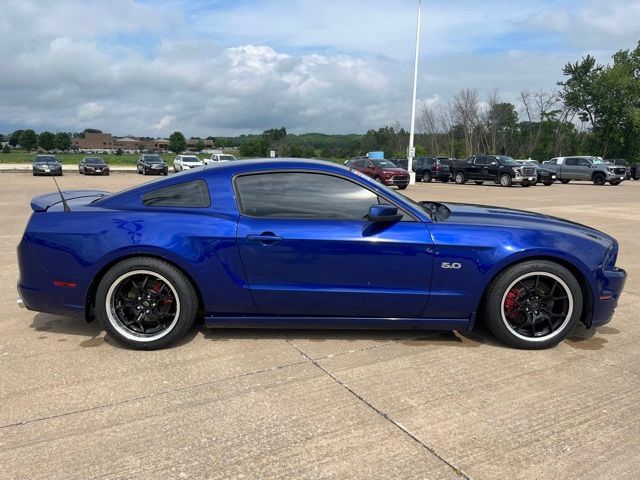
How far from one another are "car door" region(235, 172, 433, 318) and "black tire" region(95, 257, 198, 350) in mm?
505

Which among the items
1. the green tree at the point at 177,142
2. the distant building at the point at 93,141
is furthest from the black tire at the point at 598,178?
the distant building at the point at 93,141

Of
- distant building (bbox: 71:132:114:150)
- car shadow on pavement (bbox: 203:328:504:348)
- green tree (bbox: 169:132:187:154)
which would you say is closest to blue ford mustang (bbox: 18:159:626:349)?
car shadow on pavement (bbox: 203:328:504:348)

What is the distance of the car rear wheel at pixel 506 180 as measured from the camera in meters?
27.5

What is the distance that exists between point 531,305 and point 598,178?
30.7 meters

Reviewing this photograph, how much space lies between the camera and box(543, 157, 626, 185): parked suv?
97.6ft

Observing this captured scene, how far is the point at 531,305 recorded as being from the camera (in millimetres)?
3746

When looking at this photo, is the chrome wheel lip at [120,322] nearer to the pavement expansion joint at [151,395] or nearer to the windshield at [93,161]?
the pavement expansion joint at [151,395]

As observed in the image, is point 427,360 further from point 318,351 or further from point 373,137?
point 373,137

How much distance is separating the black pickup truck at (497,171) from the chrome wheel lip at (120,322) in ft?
87.3

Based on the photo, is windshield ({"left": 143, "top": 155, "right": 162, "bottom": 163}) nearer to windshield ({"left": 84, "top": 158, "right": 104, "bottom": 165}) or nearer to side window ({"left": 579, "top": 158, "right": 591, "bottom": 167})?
windshield ({"left": 84, "top": 158, "right": 104, "bottom": 165})

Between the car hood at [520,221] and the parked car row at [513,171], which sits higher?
the parked car row at [513,171]

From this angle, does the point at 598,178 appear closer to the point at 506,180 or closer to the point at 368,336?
the point at 506,180

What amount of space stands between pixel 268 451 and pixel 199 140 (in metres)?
123

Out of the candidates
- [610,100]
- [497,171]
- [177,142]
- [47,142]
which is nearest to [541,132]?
[610,100]
